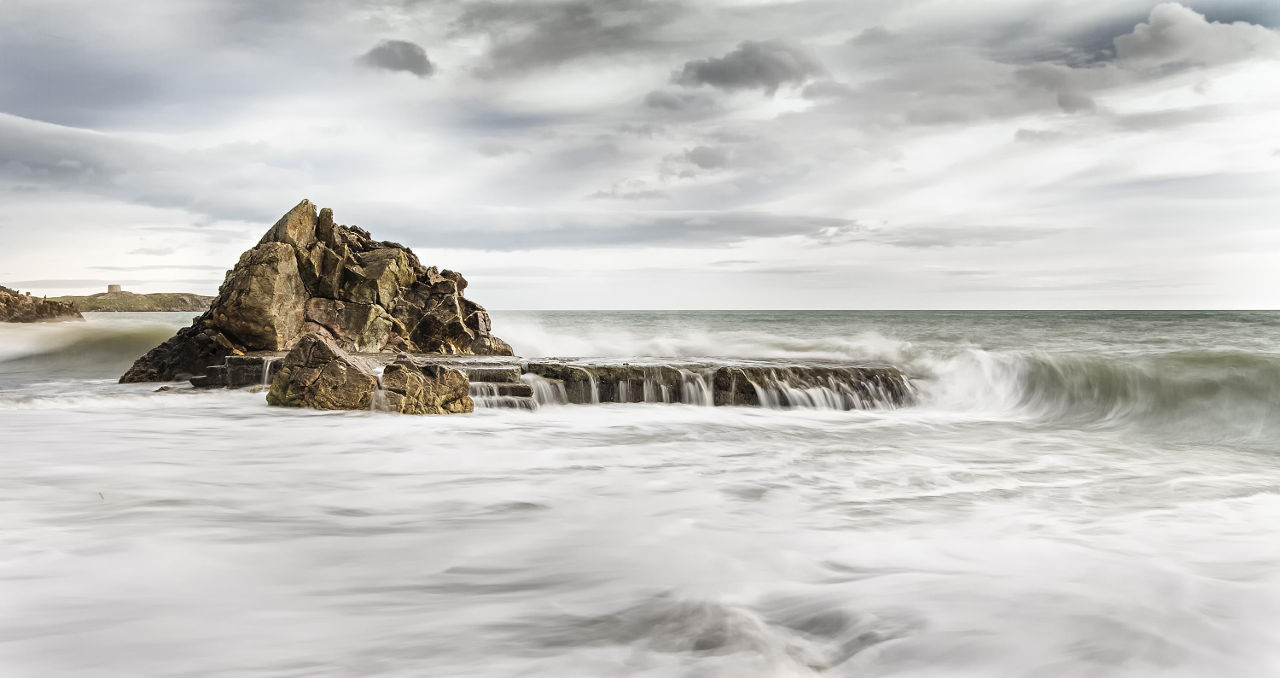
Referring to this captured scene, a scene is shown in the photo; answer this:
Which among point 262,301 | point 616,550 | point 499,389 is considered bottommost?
point 616,550

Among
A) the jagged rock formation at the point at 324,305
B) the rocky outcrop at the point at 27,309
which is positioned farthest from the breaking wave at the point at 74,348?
the rocky outcrop at the point at 27,309

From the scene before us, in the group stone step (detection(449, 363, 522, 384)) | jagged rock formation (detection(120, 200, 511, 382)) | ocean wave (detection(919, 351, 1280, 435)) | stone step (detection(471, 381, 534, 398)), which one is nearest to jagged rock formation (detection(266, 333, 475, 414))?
stone step (detection(471, 381, 534, 398))

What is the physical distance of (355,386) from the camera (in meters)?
8.24

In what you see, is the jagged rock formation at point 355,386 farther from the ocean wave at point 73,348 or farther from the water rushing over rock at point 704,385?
the ocean wave at point 73,348

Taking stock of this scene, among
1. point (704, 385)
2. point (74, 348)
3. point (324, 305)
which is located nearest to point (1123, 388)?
point (704, 385)

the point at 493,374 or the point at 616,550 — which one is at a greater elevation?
the point at 493,374

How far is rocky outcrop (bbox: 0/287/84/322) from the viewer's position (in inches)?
960

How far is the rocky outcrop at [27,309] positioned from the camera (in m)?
24.4

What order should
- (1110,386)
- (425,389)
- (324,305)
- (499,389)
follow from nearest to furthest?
(425,389) → (499,389) → (1110,386) → (324,305)

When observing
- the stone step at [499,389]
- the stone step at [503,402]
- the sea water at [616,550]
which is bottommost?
the sea water at [616,550]

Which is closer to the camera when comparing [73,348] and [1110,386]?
[1110,386]

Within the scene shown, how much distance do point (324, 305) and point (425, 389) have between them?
4.86 m

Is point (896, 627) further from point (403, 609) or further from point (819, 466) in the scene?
point (819, 466)

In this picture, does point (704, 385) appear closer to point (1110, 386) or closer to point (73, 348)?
point (1110, 386)
